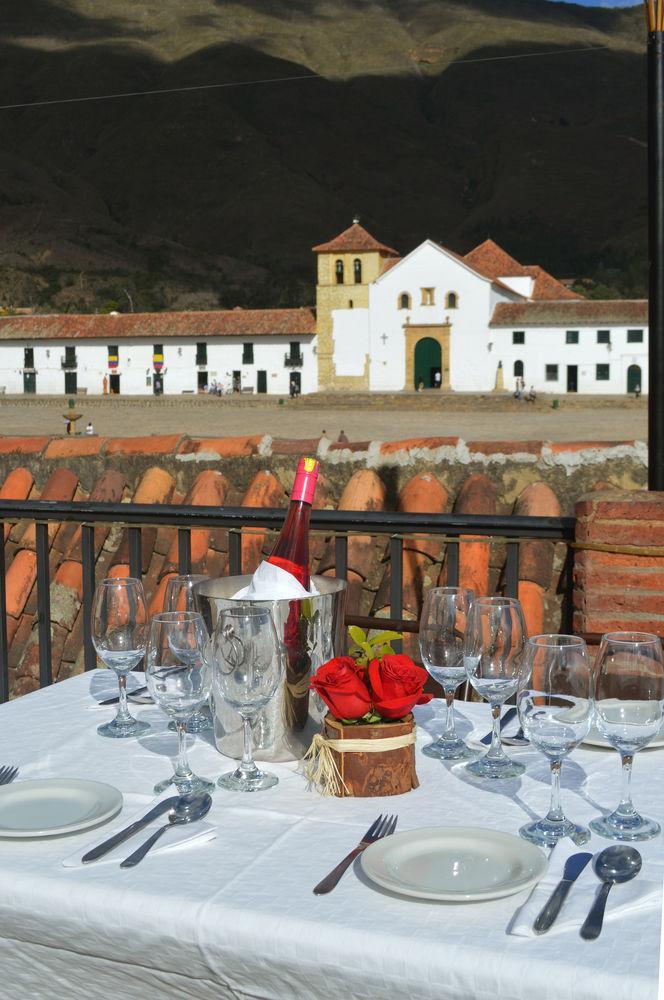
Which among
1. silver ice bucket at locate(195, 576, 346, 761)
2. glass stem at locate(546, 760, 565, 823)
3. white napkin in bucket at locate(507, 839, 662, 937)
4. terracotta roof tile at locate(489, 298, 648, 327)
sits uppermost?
terracotta roof tile at locate(489, 298, 648, 327)

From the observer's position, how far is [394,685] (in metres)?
1.46

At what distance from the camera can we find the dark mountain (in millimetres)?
111500

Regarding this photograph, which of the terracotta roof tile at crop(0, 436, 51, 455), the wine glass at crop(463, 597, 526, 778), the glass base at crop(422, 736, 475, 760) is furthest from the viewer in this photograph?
the terracotta roof tile at crop(0, 436, 51, 455)

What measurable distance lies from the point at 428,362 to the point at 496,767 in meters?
56.9

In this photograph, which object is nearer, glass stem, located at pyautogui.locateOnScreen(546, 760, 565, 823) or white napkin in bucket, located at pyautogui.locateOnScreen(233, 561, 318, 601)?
glass stem, located at pyautogui.locateOnScreen(546, 760, 565, 823)

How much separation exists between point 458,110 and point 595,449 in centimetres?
17403

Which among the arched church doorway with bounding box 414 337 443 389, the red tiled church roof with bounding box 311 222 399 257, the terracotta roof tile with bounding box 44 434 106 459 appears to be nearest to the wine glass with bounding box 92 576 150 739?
the terracotta roof tile with bounding box 44 434 106 459

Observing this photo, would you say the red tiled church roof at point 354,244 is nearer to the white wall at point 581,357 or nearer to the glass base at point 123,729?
the white wall at point 581,357

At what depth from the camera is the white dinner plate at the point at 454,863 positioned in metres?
1.16

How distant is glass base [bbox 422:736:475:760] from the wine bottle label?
1.47 feet

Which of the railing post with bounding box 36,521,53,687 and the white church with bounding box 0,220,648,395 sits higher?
the white church with bounding box 0,220,648,395

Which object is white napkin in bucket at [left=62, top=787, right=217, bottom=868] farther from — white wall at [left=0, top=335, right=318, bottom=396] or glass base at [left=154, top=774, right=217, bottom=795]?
white wall at [left=0, top=335, right=318, bottom=396]

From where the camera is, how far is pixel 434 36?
182m

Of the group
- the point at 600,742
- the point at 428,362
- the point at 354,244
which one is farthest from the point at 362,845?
the point at 354,244
